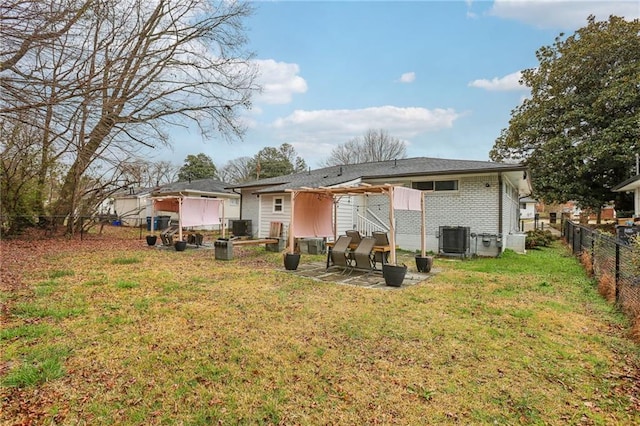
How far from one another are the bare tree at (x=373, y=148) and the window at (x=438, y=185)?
24.5 m

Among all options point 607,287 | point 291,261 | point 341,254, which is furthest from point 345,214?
point 607,287

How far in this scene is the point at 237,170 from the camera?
44.5m

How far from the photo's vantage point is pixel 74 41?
5492 mm

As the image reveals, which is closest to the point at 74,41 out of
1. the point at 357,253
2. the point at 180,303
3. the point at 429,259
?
the point at 180,303

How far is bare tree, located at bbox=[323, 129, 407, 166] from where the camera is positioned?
37.3 metres

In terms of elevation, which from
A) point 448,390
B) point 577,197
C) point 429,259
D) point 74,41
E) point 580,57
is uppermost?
point 580,57

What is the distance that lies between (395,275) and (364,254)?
1.24 metres

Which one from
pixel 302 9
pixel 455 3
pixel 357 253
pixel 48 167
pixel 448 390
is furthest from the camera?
pixel 48 167

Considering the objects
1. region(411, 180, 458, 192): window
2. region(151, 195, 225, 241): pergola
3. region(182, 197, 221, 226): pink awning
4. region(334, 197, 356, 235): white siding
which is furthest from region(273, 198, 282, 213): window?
region(411, 180, 458, 192): window

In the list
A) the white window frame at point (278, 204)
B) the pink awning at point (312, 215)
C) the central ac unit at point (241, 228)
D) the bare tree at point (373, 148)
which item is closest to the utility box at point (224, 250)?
the pink awning at point (312, 215)

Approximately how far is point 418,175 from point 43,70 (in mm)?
10656

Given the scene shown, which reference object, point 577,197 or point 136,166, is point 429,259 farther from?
point 577,197

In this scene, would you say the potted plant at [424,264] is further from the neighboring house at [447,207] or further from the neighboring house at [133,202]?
the neighboring house at [133,202]

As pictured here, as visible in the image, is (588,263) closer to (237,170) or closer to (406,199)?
(406,199)
